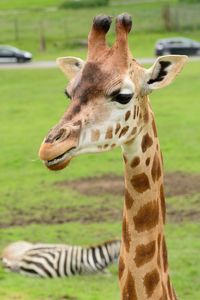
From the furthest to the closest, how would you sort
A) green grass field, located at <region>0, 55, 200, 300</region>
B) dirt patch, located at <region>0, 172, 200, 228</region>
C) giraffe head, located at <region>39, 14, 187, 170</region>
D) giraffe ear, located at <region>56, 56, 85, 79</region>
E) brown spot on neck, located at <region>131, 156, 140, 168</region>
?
dirt patch, located at <region>0, 172, 200, 228</region> < green grass field, located at <region>0, 55, 200, 300</region> < giraffe ear, located at <region>56, 56, 85, 79</region> < brown spot on neck, located at <region>131, 156, 140, 168</region> < giraffe head, located at <region>39, 14, 187, 170</region>

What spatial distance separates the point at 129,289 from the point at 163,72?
4.72ft

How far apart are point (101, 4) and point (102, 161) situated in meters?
56.9

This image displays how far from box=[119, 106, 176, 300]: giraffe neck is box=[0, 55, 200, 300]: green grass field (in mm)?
844

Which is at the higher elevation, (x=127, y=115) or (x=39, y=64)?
(x=39, y=64)

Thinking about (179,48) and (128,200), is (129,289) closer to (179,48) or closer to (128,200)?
(128,200)

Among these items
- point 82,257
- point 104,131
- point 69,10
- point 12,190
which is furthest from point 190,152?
point 69,10

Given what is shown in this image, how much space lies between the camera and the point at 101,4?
7644cm

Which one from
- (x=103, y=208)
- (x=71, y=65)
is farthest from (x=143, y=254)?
(x=103, y=208)

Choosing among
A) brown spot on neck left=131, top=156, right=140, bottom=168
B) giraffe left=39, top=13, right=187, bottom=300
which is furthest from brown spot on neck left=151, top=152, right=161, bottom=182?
brown spot on neck left=131, top=156, right=140, bottom=168

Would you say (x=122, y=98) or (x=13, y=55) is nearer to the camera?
(x=122, y=98)

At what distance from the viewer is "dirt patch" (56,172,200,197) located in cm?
1788

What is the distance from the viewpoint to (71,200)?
17516mm

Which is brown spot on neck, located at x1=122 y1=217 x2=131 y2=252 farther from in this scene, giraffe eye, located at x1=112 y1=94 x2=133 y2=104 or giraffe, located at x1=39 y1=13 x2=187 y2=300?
giraffe eye, located at x1=112 y1=94 x2=133 y2=104

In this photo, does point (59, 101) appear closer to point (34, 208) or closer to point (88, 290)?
point (34, 208)
